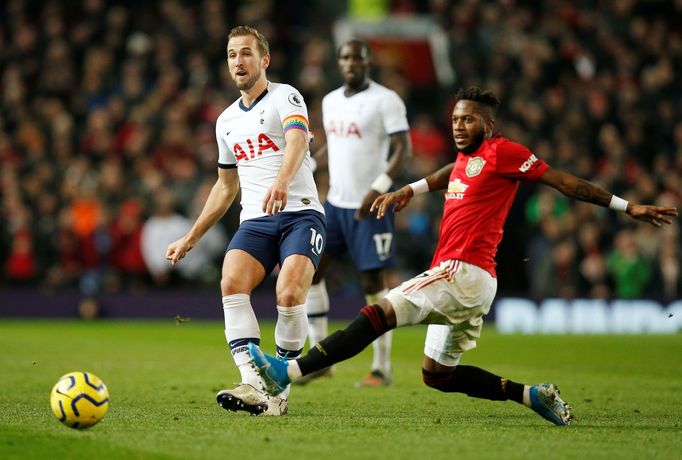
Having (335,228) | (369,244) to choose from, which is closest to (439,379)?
(369,244)

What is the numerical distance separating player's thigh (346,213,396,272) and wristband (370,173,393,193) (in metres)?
0.67

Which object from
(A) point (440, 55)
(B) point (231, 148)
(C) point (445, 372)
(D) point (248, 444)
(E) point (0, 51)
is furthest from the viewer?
(A) point (440, 55)

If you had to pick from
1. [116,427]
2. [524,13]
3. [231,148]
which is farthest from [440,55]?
[116,427]

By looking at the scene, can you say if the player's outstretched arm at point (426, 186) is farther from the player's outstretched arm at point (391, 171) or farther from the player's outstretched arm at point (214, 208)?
the player's outstretched arm at point (391, 171)

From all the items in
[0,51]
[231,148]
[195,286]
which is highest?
[0,51]

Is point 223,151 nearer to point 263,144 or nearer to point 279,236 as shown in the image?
point 263,144

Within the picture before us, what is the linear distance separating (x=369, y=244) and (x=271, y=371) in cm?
360

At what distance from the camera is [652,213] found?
274 inches

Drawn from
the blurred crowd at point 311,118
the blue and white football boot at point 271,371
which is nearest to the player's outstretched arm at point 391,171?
the blue and white football boot at point 271,371

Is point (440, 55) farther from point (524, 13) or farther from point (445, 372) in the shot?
point (445, 372)

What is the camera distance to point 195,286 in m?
19.2

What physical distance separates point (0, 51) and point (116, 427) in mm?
16262

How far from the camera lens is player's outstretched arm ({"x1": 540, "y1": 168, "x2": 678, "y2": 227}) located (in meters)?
6.96

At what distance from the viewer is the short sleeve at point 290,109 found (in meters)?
7.87
